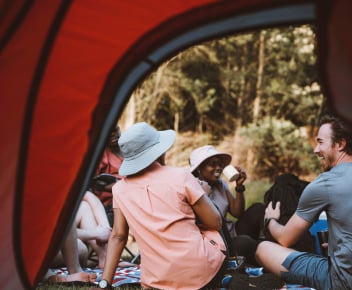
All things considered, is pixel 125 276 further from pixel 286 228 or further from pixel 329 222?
pixel 329 222

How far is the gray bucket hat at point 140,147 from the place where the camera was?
134 inches

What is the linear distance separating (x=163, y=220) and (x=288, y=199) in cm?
97

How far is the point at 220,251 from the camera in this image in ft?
11.3

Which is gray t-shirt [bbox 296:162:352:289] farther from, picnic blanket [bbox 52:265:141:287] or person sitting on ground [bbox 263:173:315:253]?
picnic blanket [bbox 52:265:141:287]

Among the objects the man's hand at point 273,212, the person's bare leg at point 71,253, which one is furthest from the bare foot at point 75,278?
the man's hand at point 273,212

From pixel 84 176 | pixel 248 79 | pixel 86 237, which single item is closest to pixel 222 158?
pixel 86 237

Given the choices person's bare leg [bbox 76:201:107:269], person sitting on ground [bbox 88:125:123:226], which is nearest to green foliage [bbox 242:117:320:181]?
person sitting on ground [bbox 88:125:123:226]

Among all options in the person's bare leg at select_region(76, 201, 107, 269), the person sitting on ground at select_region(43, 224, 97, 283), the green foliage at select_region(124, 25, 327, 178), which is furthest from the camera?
the green foliage at select_region(124, 25, 327, 178)

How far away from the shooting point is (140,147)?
3.45 metres

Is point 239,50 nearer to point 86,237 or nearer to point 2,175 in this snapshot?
point 86,237

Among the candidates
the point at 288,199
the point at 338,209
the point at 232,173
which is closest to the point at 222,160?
the point at 232,173

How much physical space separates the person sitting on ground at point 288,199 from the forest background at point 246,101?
8.51m

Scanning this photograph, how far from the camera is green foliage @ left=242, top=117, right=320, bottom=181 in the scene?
13148mm

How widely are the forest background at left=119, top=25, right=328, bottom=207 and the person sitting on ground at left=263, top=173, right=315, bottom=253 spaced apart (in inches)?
335
